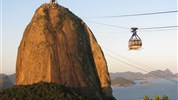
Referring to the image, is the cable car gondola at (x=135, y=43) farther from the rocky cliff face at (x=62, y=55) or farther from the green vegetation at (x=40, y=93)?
the rocky cliff face at (x=62, y=55)

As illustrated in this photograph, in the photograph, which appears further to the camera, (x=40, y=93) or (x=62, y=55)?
(x=62, y=55)

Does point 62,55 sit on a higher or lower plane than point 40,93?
higher

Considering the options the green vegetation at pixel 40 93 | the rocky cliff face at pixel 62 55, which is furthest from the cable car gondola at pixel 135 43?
the rocky cliff face at pixel 62 55

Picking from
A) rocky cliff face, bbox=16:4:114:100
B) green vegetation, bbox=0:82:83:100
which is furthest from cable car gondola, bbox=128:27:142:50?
rocky cliff face, bbox=16:4:114:100

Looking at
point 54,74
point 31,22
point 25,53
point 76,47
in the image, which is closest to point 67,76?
point 54,74

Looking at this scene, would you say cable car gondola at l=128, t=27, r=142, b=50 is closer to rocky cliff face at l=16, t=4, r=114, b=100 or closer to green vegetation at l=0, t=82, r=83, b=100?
green vegetation at l=0, t=82, r=83, b=100
